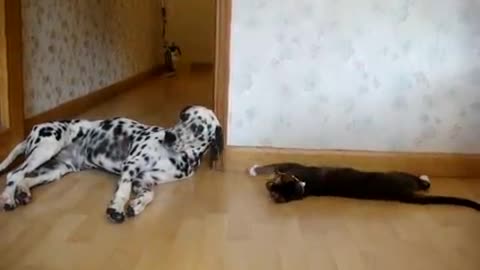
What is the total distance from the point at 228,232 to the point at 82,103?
267 centimetres

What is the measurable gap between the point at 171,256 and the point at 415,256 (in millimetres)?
811

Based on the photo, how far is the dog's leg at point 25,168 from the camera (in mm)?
2496

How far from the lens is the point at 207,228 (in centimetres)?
237

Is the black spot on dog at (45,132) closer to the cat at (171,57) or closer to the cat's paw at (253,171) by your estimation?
the cat's paw at (253,171)

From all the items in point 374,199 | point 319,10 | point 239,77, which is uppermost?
point 319,10

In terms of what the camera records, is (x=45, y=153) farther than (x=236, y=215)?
Yes

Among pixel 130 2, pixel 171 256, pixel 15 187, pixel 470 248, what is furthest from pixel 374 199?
pixel 130 2

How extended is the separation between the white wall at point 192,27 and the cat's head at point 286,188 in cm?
603

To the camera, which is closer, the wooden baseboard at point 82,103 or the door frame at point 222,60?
the door frame at point 222,60

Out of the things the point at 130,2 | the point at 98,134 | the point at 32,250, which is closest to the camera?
the point at 32,250

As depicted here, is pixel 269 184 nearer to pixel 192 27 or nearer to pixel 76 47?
pixel 76 47

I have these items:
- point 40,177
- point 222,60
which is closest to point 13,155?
point 40,177

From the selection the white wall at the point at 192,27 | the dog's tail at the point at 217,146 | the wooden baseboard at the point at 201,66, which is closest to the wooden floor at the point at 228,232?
the dog's tail at the point at 217,146

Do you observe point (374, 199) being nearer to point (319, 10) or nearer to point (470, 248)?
point (470, 248)
